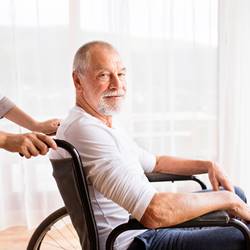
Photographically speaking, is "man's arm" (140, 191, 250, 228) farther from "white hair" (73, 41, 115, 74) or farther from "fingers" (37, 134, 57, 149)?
"white hair" (73, 41, 115, 74)

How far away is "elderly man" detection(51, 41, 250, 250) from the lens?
1211 mm

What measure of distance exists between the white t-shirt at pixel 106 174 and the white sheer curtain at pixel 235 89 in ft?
5.19

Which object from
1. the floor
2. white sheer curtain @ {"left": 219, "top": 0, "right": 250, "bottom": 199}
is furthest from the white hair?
white sheer curtain @ {"left": 219, "top": 0, "right": 250, "bottom": 199}

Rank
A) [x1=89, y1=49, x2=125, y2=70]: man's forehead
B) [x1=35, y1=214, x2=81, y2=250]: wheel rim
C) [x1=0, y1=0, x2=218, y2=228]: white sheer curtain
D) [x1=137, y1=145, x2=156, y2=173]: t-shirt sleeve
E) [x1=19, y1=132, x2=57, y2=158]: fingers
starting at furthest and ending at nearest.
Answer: [x1=0, y1=0, x2=218, y2=228]: white sheer curtain
[x1=35, y1=214, x2=81, y2=250]: wheel rim
[x1=137, y1=145, x2=156, y2=173]: t-shirt sleeve
[x1=89, y1=49, x2=125, y2=70]: man's forehead
[x1=19, y1=132, x2=57, y2=158]: fingers

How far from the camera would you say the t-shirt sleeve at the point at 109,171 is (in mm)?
1205

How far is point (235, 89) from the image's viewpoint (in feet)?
9.02

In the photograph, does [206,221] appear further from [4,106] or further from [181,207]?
[4,106]

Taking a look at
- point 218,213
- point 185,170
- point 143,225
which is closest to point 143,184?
point 143,225

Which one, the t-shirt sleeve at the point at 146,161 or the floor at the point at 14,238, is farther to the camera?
the floor at the point at 14,238

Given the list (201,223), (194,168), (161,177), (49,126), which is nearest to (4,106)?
(49,126)

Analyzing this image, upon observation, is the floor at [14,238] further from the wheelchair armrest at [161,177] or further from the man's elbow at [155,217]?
the man's elbow at [155,217]

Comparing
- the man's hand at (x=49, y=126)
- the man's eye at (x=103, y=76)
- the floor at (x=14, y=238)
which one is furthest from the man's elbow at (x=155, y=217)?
the floor at (x=14, y=238)

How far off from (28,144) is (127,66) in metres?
1.68

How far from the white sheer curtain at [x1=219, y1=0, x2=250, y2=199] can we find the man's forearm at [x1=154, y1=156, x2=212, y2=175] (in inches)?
46.3
